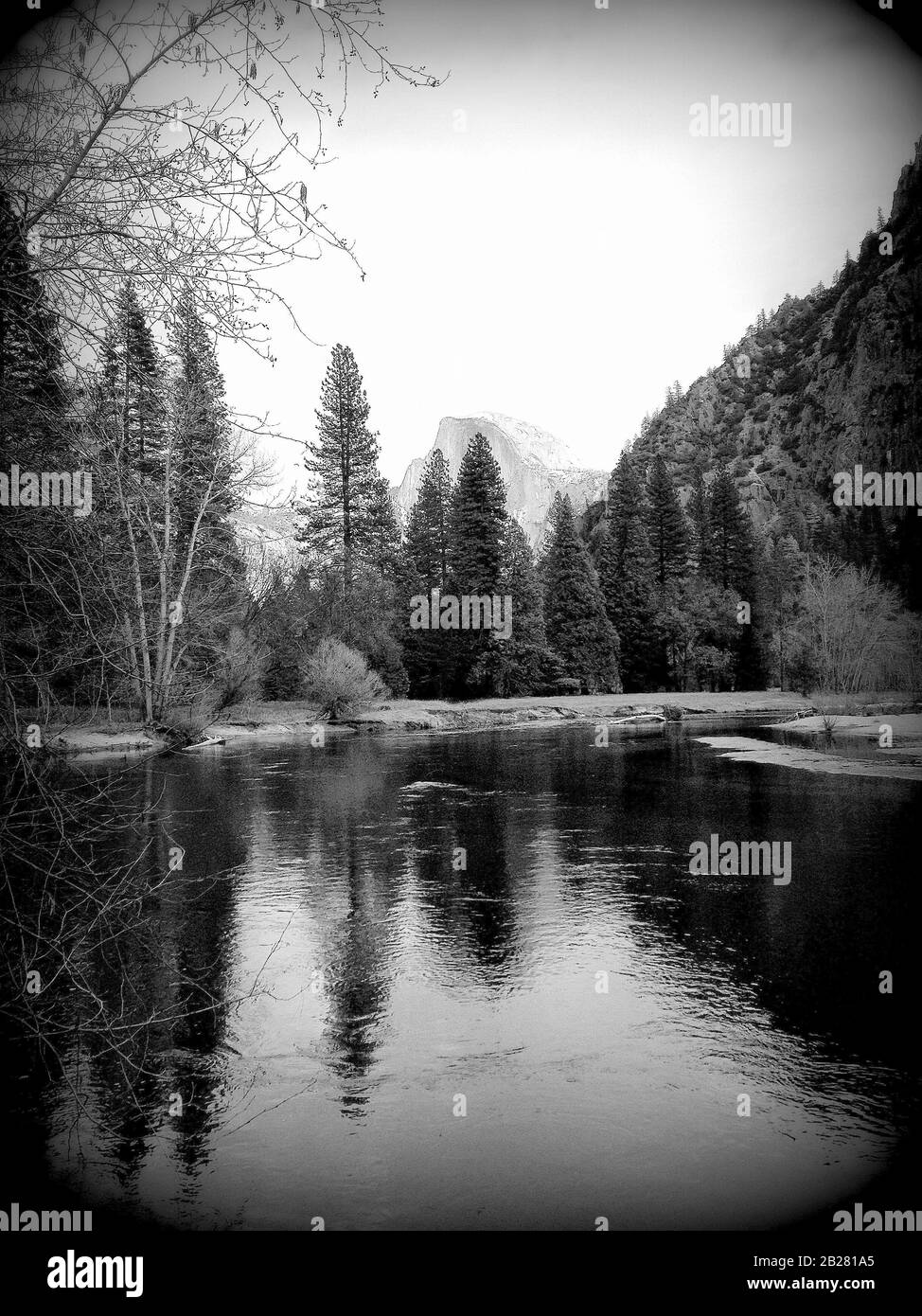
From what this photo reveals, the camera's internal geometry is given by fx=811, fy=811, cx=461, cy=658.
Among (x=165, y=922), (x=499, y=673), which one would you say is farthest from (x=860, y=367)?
(x=165, y=922)

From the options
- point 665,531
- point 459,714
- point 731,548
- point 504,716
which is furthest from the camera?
point 665,531

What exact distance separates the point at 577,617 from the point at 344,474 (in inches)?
645

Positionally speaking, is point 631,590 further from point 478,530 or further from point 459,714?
point 459,714

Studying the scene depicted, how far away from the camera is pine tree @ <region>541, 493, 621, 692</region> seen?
4922cm

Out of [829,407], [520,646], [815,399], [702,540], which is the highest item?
[815,399]

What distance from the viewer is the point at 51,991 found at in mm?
5715

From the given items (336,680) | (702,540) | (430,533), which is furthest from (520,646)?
(702,540)

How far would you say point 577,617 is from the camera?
4988cm

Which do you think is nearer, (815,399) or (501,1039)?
(501,1039)

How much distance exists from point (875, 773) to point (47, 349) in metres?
18.5

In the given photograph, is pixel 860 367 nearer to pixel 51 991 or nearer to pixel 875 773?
pixel 875 773

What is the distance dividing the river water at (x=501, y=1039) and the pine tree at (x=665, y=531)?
4907cm

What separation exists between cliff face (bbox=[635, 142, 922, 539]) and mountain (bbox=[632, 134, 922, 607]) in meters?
0.18

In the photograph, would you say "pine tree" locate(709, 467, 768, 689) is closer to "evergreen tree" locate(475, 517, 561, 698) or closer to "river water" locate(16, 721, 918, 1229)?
"evergreen tree" locate(475, 517, 561, 698)
